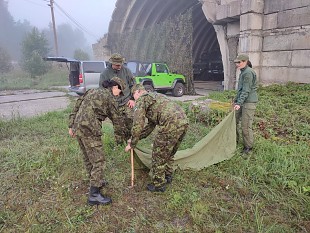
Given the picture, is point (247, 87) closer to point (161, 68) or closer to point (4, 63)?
point (161, 68)

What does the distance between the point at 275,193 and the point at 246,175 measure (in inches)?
20.6

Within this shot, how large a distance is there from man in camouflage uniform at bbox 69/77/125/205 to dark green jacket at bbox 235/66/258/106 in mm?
2316

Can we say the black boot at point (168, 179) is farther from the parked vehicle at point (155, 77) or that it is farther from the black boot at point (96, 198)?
the parked vehicle at point (155, 77)

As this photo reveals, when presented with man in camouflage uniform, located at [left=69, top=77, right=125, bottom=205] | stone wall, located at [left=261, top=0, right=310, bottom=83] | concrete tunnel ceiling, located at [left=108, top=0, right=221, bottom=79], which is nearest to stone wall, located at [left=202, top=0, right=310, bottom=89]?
stone wall, located at [left=261, top=0, right=310, bottom=83]

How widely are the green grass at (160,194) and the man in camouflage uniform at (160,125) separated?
0.35 m

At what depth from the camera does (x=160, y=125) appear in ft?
10.4

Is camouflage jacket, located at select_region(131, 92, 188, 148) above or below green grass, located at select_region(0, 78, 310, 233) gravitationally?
above

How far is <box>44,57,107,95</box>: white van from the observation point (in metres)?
10.8

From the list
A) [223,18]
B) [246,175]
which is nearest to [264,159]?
[246,175]

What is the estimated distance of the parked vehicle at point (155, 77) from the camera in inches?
427

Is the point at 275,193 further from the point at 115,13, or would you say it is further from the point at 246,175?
the point at 115,13

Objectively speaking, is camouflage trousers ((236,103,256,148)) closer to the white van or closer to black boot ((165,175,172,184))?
black boot ((165,175,172,184))

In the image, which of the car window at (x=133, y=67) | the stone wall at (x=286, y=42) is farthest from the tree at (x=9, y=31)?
the stone wall at (x=286, y=42)

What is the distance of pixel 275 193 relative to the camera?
3.29m
